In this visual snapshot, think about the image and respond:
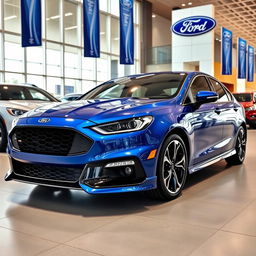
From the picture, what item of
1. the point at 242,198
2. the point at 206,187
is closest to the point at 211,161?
the point at 206,187

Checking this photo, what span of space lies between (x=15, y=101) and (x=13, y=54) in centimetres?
1049

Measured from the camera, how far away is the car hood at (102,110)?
3100mm

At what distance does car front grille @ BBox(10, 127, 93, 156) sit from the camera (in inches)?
118

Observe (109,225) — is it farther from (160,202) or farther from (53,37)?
(53,37)

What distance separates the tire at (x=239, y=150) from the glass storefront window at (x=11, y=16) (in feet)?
44.3

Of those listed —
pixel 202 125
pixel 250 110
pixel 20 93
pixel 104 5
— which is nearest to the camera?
pixel 202 125

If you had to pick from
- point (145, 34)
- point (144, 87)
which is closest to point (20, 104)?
point (144, 87)

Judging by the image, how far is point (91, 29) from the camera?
13.0 m

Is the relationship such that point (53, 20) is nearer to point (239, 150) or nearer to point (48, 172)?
point (239, 150)

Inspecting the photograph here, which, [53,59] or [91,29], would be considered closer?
[91,29]

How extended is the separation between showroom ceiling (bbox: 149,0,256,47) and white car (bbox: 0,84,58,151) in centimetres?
1769

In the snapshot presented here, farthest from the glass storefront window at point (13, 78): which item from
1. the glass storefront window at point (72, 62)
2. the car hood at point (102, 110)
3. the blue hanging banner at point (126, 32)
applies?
the car hood at point (102, 110)

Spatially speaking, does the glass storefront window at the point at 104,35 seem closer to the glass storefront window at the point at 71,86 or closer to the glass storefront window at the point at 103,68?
the glass storefront window at the point at 103,68

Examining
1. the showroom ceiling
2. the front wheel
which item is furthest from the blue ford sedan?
the showroom ceiling
